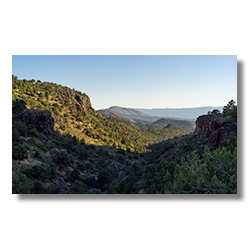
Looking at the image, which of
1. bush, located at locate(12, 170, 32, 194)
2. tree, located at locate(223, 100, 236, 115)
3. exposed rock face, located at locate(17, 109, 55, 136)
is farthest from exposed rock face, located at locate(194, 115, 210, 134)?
exposed rock face, located at locate(17, 109, 55, 136)

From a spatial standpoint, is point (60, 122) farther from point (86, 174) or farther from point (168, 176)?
point (168, 176)

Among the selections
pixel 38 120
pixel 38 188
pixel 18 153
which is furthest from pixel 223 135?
pixel 38 120

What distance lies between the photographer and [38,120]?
20.2 m

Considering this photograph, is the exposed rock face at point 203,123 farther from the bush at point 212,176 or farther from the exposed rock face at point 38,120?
the exposed rock face at point 38,120

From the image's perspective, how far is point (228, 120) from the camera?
312 inches

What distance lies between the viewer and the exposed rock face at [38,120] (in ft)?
61.2

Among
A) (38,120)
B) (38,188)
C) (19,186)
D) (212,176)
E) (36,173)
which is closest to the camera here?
(212,176)

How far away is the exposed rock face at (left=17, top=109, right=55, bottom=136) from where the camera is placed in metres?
18.7

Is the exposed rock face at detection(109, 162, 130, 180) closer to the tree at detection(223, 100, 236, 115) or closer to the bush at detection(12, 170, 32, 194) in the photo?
the bush at detection(12, 170, 32, 194)

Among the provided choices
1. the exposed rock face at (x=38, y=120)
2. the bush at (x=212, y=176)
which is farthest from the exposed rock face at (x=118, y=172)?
the bush at (x=212, y=176)

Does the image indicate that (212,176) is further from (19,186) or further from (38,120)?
(38,120)
